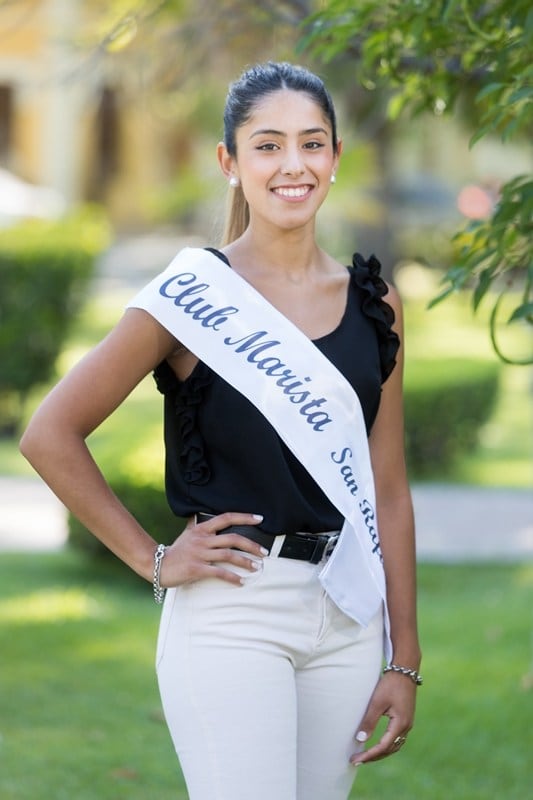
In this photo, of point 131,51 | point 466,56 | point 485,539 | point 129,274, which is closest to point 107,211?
point 129,274

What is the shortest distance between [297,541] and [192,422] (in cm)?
26

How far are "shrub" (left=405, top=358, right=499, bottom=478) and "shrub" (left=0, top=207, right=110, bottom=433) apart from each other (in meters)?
3.02

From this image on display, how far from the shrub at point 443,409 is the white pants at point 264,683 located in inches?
310

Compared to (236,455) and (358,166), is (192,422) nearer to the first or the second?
(236,455)

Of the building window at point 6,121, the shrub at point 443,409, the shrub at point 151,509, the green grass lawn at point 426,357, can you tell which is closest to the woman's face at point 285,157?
the green grass lawn at point 426,357

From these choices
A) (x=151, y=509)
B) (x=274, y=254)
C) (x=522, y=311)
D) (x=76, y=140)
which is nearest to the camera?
(x=274, y=254)

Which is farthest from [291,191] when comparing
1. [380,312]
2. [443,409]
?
[443,409]

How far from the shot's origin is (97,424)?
244cm

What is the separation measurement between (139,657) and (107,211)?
2636 centimetres

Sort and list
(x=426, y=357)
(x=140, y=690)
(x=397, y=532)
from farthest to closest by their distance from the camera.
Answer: (x=426, y=357), (x=140, y=690), (x=397, y=532)

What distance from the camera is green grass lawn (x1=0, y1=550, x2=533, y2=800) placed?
4566 millimetres

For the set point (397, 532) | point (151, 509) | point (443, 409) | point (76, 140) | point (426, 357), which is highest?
point (76, 140)

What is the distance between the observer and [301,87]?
2549 mm

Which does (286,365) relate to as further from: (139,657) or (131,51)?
(131,51)
